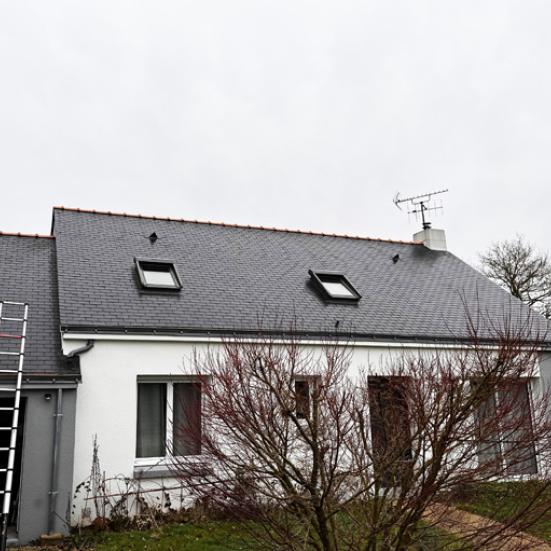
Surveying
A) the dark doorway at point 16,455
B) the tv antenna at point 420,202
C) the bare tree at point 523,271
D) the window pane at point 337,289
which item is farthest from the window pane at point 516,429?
the bare tree at point 523,271

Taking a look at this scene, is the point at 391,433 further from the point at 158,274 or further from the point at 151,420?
the point at 158,274

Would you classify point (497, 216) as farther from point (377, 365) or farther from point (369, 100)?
point (377, 365)

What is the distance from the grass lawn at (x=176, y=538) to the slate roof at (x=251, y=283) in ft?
10.2

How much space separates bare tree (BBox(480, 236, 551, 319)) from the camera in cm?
2561

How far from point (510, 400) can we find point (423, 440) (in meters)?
0.81

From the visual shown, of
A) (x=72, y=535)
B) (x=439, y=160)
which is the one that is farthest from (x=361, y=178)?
(x=72, y=535)

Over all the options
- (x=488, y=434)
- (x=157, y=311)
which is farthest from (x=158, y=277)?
(x=488, y=434)

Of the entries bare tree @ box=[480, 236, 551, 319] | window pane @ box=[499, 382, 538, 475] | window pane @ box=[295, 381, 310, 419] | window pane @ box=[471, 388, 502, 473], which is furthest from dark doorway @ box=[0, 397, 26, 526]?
bare tree @ box=[480, 236, 551, 319]

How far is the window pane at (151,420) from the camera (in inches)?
340

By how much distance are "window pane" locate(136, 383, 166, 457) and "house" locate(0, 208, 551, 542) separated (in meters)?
0.02

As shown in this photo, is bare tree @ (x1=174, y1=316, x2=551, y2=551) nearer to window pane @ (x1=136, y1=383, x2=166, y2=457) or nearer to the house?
the house

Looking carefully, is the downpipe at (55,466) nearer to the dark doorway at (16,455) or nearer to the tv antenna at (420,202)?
the dark doorway at (16,455)

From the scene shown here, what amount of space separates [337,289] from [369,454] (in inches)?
317

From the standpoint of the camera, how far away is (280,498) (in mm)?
4098
